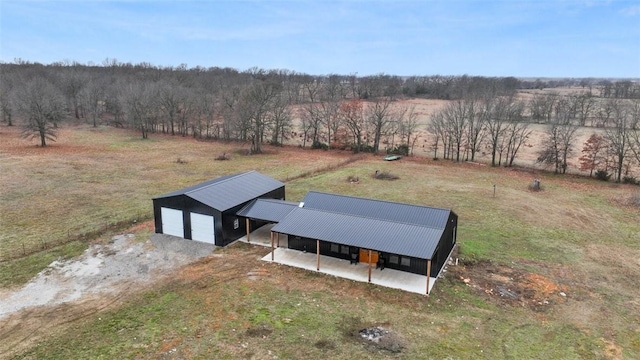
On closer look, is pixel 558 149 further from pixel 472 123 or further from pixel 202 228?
pixel 202 228

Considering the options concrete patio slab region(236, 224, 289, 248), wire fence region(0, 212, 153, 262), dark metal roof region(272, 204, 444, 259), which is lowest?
concrete patio slab region(236, 224, 289, 248)

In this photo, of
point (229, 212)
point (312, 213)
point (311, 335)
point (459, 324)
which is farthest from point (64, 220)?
point (459, 324)

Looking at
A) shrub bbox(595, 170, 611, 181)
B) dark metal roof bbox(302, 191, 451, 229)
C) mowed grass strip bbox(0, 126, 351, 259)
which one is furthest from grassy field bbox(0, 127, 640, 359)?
shrub bbox(595, 170, 611, 181)

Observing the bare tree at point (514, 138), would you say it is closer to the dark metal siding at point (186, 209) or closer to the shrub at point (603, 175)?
the shrub at point (603, 175)

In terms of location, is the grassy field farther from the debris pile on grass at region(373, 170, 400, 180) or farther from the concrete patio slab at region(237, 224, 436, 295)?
the debris pile on grass at region(373, 170, 400, 180)

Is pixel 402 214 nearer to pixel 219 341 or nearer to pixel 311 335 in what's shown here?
pixel 311 335

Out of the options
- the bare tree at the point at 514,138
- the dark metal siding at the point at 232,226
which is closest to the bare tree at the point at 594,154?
the bare tree at the point at 514,138
